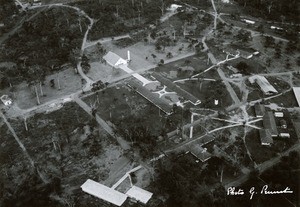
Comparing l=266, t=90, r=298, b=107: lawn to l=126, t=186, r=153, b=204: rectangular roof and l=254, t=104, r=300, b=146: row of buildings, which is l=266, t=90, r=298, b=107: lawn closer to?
l=254, t=104, r=300, b=146: row of buildings

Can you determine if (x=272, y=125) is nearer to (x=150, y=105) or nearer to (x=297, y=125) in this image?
(x=297, y=125)

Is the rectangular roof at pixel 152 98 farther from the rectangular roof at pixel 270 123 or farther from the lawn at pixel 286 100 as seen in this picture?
the lawn at pixel 286 100

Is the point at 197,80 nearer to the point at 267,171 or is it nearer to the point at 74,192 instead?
the point at 267,171

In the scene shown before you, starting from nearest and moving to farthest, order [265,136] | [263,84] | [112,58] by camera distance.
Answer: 1. [265,136]
2. [263,84]
3. [112,58]

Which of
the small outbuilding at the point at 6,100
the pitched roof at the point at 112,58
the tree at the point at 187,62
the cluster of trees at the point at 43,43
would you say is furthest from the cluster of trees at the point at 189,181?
the cluster of trees at the point at 43,43

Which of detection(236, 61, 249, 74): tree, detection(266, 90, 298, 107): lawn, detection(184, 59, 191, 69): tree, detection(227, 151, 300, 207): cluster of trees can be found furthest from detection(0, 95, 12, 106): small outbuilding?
detection(266, 90, 298, 107): lawn

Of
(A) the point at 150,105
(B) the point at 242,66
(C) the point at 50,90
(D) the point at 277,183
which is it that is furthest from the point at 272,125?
(C) the point at 50,90
